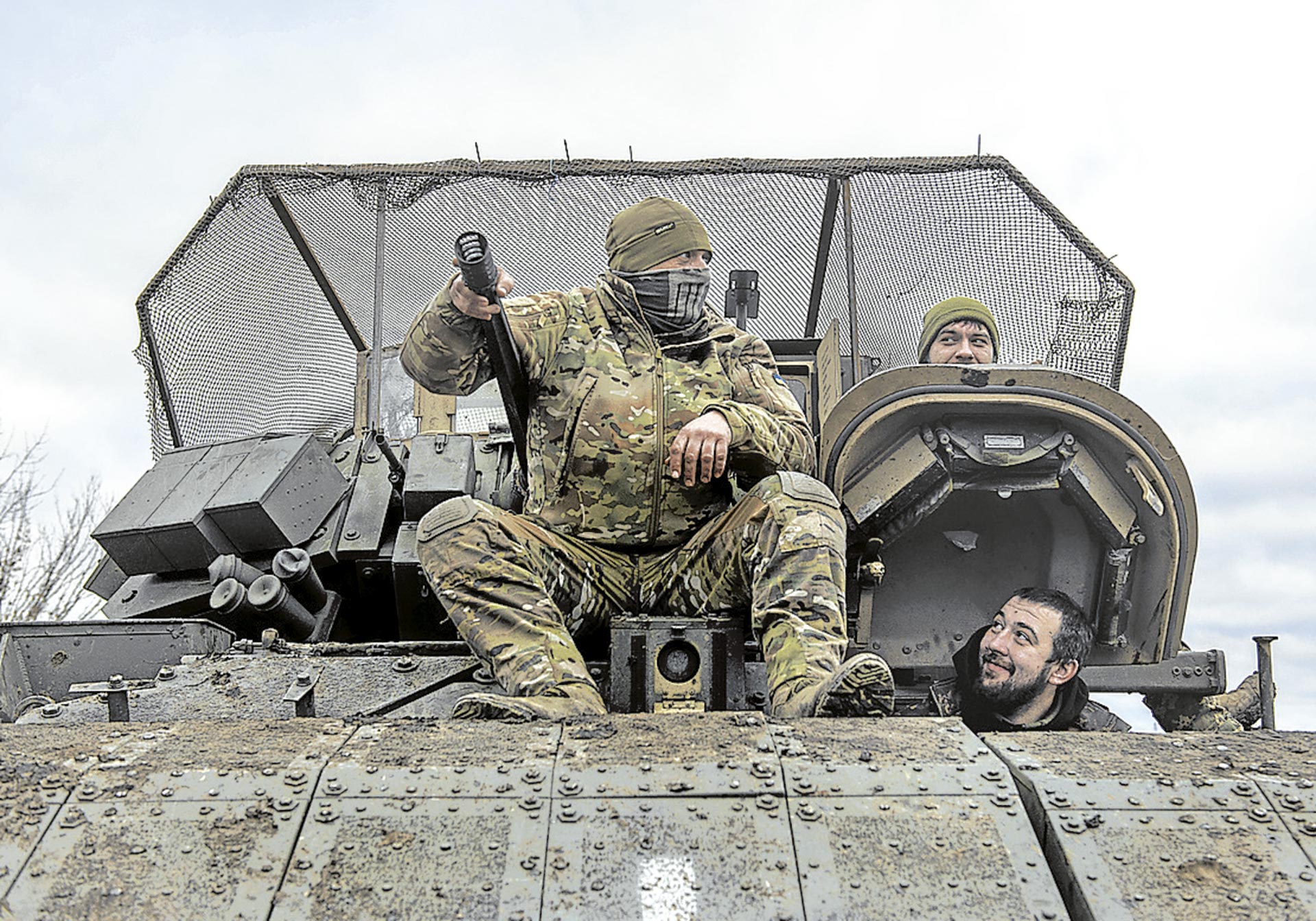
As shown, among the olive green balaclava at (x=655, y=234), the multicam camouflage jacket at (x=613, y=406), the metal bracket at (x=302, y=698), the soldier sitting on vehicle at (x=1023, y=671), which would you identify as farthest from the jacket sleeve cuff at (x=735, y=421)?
the soldier sitting on vehicle at (x=1023, y=671)

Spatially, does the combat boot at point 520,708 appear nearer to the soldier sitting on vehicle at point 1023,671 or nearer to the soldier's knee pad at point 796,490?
the soldier's knee pad at point 796,490

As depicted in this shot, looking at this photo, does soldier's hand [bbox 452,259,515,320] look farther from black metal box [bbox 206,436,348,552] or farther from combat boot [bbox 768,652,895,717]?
black metal box [bbox 206,436,348,552]

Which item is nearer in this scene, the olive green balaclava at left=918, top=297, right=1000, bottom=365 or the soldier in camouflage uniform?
the soldier in camouflage uniform

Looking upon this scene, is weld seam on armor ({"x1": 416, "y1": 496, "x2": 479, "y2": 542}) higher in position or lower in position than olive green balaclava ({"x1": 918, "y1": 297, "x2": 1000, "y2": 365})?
lower

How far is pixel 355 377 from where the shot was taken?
677 centimetres

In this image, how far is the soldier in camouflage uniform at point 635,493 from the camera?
3.00 m

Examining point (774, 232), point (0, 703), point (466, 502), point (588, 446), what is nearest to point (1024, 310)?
point (774, 232)

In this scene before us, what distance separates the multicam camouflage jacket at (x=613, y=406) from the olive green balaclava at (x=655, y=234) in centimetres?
9

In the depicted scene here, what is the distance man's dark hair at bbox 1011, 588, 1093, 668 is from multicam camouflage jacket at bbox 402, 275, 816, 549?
4.25ft

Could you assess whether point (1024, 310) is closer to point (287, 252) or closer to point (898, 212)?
point (898, 212)

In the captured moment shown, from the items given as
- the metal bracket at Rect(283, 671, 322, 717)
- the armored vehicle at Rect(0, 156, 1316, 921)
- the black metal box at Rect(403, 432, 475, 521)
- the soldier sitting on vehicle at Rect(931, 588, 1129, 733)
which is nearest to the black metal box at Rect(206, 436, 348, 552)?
the armored vehicle at Rect(0, 156, 1316, 921)

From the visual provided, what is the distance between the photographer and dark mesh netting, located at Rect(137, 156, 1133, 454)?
5914 millimetres

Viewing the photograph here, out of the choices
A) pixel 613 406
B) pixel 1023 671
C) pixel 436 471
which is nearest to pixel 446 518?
pixel 613 406

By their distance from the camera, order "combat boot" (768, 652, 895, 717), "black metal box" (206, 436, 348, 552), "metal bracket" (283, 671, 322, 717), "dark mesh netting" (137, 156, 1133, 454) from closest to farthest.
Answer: "combat boot" (768, 652, 895, 717) → "metal bracket" (283, 671, 322, 717) → "black metal box" (206, 436, 348, 552) → "dark mesh netting" (137, 156, 1133, 454)
